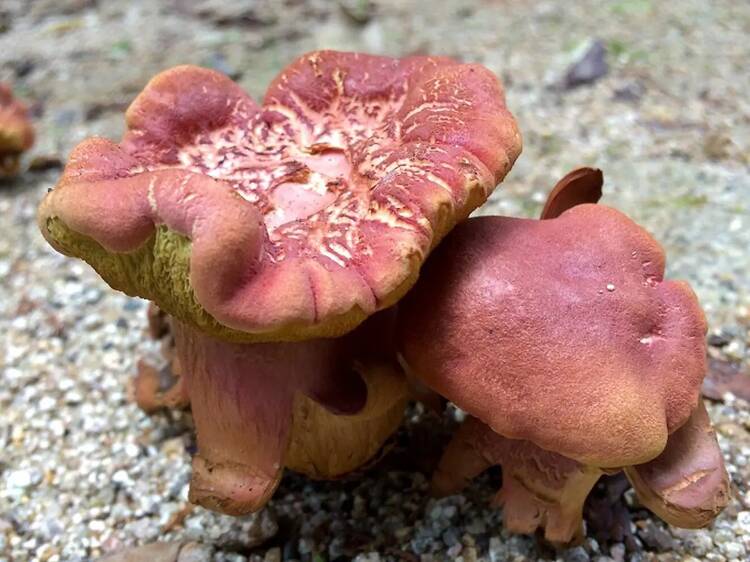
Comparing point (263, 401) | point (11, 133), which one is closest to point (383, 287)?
point (263, 401)

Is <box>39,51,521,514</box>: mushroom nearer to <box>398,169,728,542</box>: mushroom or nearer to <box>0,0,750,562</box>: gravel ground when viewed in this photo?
<box>398,169,728,542</box>: mushroom

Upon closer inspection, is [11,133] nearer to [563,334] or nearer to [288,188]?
[288,188]

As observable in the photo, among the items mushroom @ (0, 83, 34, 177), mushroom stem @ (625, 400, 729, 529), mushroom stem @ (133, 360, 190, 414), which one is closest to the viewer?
mushroom stem @ (625, 400, 729, 529)

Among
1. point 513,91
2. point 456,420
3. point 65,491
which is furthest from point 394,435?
point 513,91

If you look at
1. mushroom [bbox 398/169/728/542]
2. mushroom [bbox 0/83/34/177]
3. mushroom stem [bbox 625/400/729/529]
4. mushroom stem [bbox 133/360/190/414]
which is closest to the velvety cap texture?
mushroom [bbox 398/169/728/542]

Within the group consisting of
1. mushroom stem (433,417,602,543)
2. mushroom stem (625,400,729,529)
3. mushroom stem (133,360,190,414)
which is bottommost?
mushroom stem (133,360,190,414)

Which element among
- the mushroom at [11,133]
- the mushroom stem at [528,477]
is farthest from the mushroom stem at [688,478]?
the mushroom at [11,133]

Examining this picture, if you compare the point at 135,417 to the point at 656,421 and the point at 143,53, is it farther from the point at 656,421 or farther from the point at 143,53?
the point at 143,53

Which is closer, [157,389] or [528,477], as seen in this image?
[528,477]

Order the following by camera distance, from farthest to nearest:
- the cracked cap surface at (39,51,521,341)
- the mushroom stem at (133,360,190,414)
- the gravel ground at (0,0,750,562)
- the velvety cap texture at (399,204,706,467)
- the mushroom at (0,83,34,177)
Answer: the mushroom at (0,83,34,177) < the mushroom stem at (133,360,190,414) < the gravel ground at (0,0,750,562) < the velvety cap texture at (399,204,706,467) < the cracked cap surface at (39,51,521,341)
